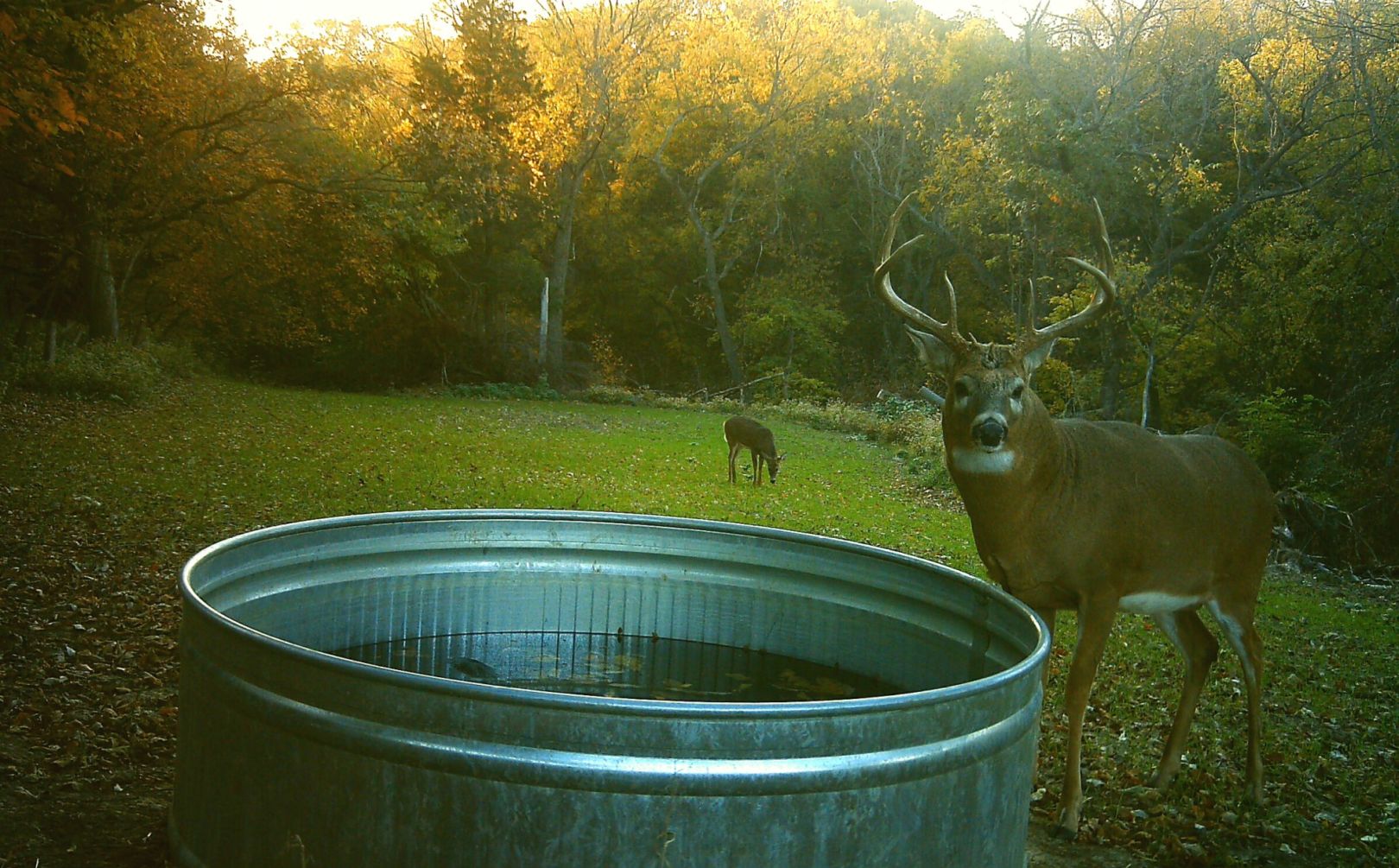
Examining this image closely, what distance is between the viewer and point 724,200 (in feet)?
120

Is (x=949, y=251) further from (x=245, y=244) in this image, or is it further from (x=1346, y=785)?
A: (x=1346, y=785)

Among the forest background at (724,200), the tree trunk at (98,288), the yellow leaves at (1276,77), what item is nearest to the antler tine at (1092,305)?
the forest background at (724,200)

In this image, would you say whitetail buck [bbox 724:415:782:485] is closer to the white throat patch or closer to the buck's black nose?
the white throat patch

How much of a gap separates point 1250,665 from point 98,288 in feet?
69.9

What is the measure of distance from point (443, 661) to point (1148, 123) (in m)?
23.3

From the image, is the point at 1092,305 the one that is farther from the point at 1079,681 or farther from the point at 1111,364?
the point at 1111,364

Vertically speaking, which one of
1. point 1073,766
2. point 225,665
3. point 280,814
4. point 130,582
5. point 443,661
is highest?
point 225,665

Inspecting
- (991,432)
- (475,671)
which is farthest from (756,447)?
(475,671)

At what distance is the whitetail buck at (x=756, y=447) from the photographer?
50.0 feet

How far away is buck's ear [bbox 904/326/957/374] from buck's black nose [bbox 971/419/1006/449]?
45 centimetres

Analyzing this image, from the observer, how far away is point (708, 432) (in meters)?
21.7

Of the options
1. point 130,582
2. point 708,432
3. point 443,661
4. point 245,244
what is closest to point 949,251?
point 708,432

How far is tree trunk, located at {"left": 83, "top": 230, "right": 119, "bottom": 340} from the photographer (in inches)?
837

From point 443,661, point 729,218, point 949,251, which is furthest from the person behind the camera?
point 729,218
